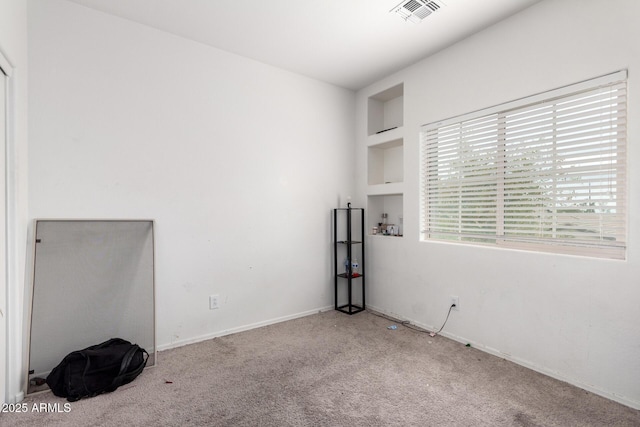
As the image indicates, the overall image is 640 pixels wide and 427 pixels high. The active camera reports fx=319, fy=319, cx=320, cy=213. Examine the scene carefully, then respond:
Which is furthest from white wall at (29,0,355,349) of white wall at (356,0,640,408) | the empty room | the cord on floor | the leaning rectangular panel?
white wall at (356,0,640,408)

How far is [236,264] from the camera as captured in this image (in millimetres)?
3041

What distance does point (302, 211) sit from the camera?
3502 mm

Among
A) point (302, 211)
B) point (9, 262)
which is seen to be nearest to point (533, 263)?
point (302, 211)

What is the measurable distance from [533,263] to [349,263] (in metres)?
1.76

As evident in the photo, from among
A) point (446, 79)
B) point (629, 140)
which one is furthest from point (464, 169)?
point (629, 140)

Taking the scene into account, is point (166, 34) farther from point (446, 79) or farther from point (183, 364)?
point (183, 364)

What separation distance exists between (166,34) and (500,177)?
118 inches

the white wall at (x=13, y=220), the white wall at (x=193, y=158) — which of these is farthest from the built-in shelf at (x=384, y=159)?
the white wall at (x=13, y=220)

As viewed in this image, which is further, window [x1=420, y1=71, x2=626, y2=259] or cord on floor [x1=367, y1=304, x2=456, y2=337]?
cord on floor [x1=367, y1=304, x2=456, y2=337]

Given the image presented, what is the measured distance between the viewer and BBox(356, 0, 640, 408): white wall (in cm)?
191

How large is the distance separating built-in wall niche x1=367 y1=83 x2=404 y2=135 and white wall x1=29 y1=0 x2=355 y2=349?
31 cm

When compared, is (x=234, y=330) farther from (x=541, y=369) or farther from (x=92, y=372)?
(x=541, y=369)

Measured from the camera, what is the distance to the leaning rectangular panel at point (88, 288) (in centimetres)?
211

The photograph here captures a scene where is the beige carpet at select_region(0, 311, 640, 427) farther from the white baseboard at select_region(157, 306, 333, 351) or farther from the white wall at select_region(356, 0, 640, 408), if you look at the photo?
the white wall at select_region(356, 0, 640, 408)
